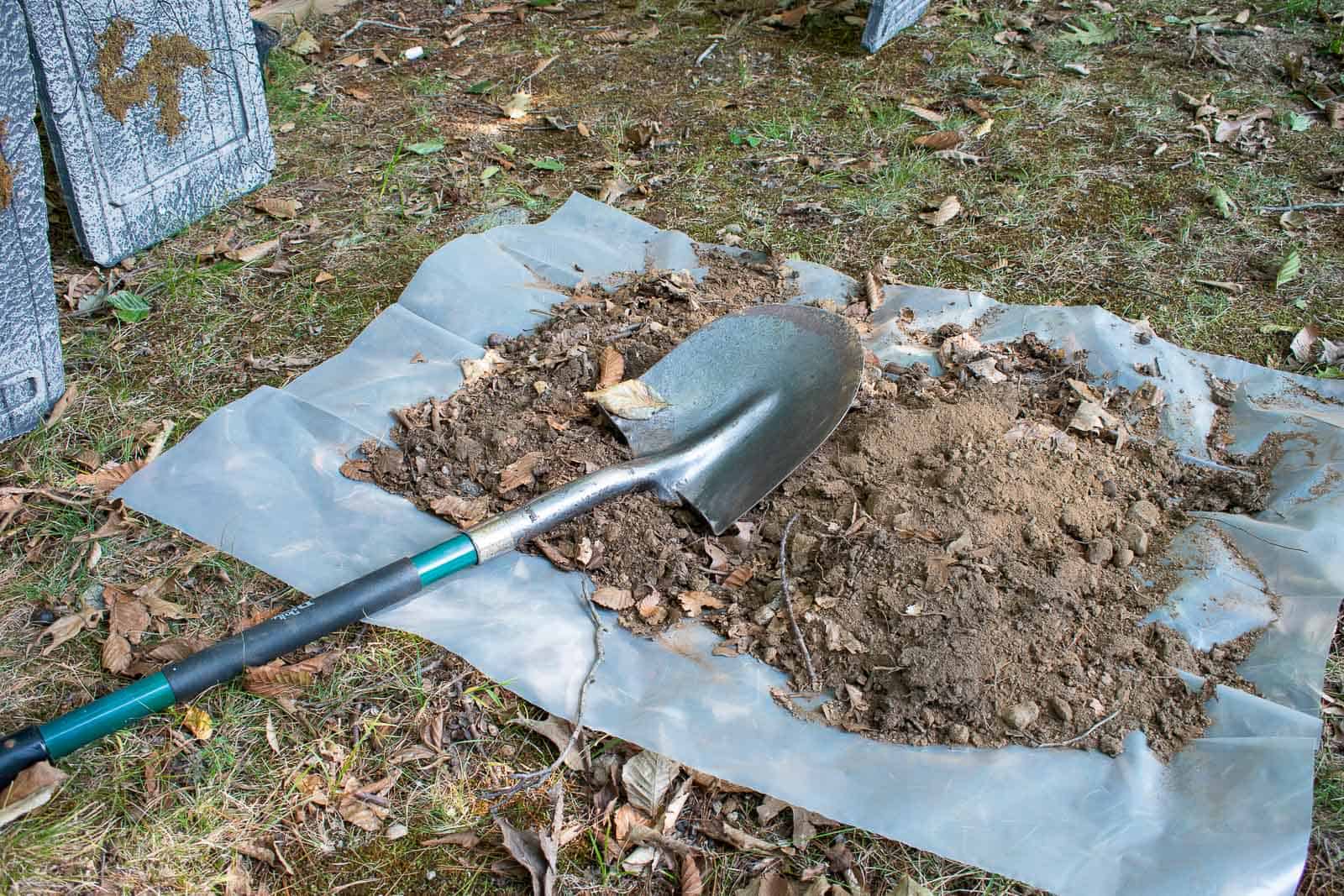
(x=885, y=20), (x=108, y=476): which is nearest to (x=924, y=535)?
(x=108, y=476)

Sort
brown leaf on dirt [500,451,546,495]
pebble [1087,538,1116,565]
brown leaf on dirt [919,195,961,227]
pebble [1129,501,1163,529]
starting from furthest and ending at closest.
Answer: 1. brown leaf on dirt [919,195,961,227]
2. brown leaf on dirt [500,451,546,495]
3. pebble [1129,501,1163,529]
4. pebble [1087,538,1116,565]

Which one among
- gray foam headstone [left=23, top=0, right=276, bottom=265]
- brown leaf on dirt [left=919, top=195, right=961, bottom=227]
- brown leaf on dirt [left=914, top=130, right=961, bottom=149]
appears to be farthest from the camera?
brown leaf on dirt [left=914, top=130, right=961, bottom=149]

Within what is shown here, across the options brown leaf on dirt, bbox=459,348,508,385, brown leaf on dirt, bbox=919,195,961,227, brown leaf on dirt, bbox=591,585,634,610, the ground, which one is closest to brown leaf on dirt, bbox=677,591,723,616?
Result: brown leaf on dirt, bbox=591,585,634,610

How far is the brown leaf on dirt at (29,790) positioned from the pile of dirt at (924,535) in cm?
96

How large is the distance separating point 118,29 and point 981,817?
343cm

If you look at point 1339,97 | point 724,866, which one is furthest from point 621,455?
point 1339,97

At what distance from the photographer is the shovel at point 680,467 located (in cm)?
199

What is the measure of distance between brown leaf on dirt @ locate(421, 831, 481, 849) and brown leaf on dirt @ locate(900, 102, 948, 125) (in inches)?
147

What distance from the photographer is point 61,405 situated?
9.62 feet

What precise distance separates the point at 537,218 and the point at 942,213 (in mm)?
1548

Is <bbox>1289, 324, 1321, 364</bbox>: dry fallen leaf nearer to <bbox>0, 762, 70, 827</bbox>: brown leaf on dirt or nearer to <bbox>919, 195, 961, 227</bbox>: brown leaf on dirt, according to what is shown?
<bbox>919, 195, 961, 227</bbox>: brown leaf on dirt

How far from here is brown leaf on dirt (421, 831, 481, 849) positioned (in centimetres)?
192

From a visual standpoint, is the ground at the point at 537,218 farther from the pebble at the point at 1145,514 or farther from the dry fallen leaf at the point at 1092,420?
the dry fallen leaf at the point at 1092,420

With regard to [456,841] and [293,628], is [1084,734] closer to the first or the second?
[456,841]
